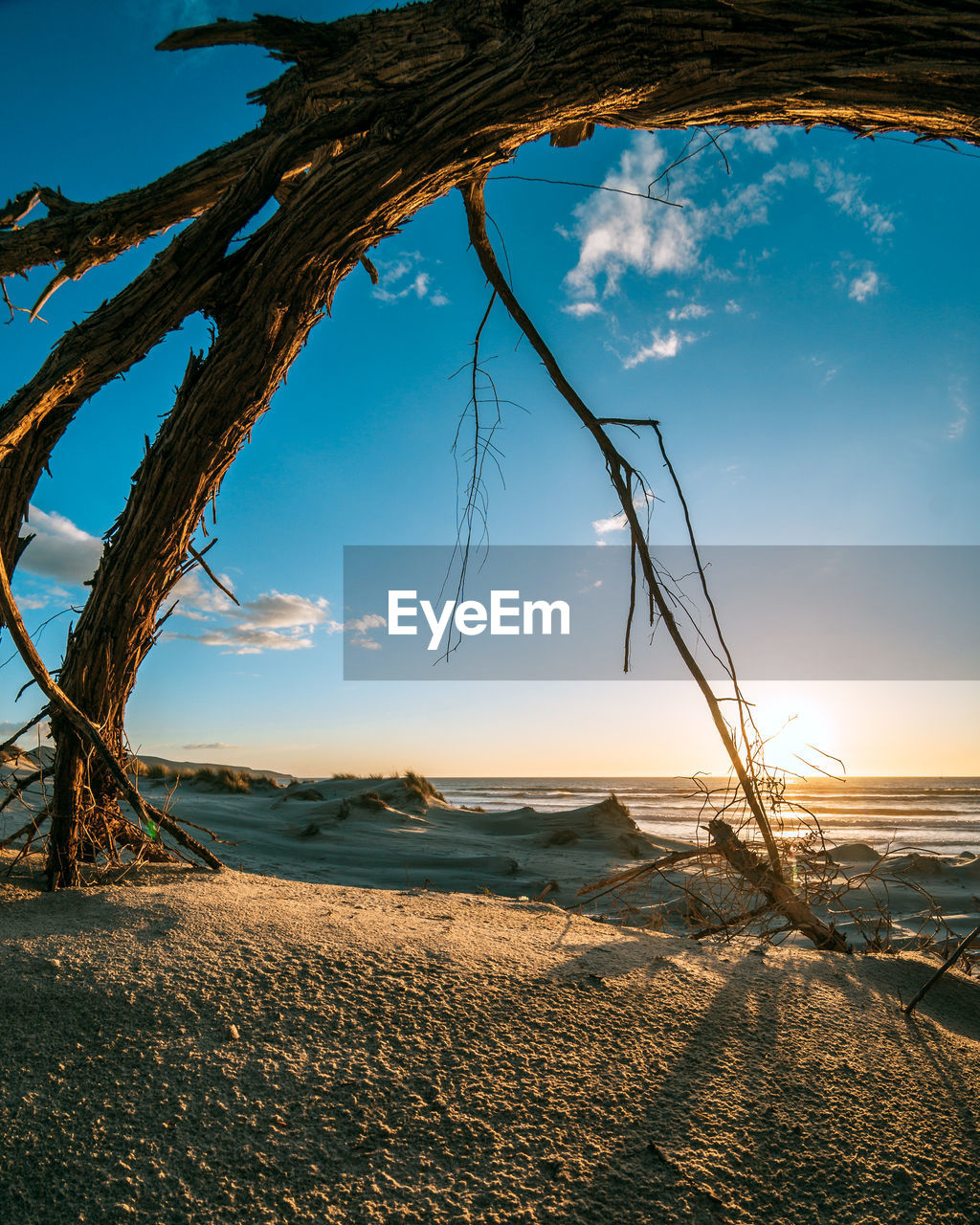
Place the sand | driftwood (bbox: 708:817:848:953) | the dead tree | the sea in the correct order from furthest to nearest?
the sea, driftwood (bbox: 708:817:848:953), the dead tree, the sand

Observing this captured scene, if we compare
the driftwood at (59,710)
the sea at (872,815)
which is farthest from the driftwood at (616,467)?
the sea at (872,815)

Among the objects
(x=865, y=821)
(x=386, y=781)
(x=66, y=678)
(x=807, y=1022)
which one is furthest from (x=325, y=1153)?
(x=865, y=821)

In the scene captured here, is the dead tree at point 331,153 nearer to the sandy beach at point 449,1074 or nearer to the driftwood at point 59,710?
the driftwood at point 59,710

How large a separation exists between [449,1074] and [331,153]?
2068mm

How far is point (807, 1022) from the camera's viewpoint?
1259mm

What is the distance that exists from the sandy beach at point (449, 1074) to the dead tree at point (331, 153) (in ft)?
2.79

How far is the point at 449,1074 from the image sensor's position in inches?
39.9

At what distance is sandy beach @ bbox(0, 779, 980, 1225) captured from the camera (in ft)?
2.69

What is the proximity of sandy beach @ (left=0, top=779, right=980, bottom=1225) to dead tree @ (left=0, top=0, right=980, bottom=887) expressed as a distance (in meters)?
0.85

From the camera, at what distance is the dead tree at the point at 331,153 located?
1.29m

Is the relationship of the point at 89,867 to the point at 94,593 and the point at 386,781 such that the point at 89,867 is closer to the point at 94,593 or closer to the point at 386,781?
the point at 94,593

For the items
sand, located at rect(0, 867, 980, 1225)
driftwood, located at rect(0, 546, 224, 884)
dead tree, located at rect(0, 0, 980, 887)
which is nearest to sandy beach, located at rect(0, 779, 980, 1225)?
sand, located at rect(0, 867, 980, 1225)

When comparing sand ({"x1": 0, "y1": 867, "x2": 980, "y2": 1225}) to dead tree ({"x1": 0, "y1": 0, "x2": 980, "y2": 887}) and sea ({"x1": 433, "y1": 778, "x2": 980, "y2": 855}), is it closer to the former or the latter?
dead tree ({"x1": 0, "y1": 0, "x2": 980, "y2": 887})

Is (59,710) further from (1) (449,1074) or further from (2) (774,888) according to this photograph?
(2) (774,888)
